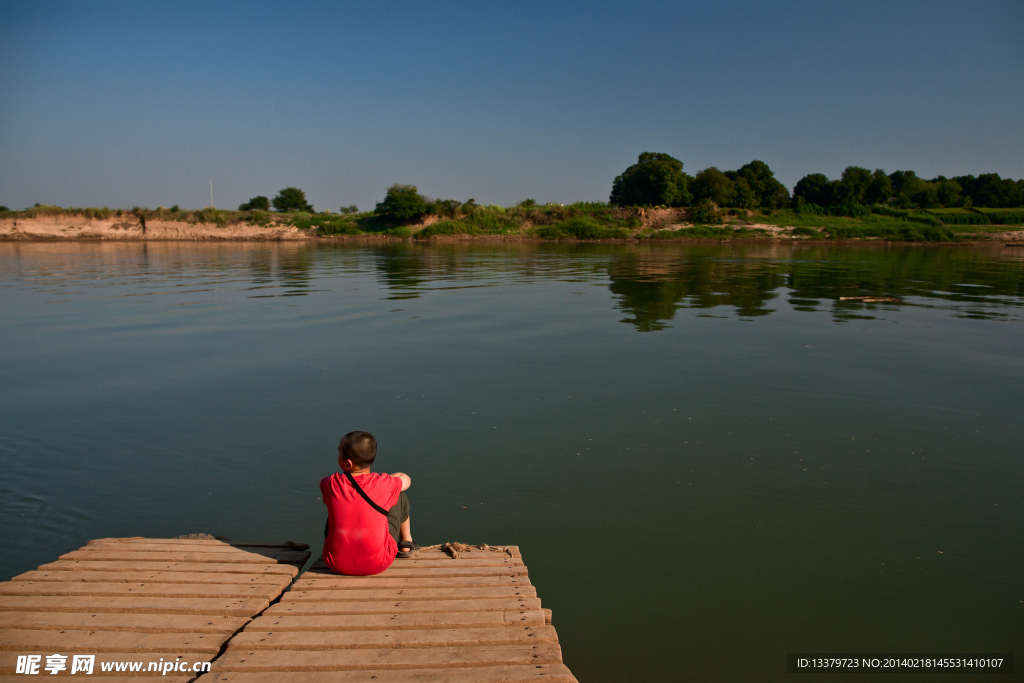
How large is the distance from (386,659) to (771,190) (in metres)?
80.5

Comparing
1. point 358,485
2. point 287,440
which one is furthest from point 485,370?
point 358,485

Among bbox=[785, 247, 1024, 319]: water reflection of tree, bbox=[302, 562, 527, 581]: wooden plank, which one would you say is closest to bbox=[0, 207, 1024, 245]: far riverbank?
bbox=[785, 247, 1024, 319]: water reflection of tree

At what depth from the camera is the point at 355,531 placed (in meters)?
4.27

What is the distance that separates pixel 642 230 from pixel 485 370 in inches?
2356

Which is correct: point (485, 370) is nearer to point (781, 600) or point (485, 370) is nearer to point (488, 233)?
point (781, 600)

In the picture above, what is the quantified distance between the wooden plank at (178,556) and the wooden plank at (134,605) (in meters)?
0.53

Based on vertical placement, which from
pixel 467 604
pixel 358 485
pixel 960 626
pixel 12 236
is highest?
pixel 12 236

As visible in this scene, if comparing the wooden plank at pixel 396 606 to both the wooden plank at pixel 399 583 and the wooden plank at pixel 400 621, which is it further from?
the wooden plank at pixel 399 583

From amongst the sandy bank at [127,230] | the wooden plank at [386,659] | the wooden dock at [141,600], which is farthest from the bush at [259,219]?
the wooden plank at [386,659]

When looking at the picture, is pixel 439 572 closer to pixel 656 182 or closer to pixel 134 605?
pixel 134 605

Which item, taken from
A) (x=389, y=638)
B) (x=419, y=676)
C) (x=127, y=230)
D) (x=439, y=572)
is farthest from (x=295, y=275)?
(x=127, y=230)

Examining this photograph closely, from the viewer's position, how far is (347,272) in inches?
1151

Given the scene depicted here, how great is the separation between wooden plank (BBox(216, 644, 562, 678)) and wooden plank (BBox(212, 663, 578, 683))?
0.12 ft

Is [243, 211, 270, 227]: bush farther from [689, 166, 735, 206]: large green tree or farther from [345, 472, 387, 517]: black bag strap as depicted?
[345, 472, 387, 517]: black bag strap
